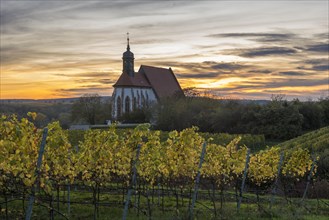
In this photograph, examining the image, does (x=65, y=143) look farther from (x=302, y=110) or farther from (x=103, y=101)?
(x=103, y=101)

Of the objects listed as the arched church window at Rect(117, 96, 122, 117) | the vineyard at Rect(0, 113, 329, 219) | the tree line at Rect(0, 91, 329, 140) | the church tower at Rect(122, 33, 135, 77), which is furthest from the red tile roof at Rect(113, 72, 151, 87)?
the vineyard at Rect(0, 113, 329, 219)

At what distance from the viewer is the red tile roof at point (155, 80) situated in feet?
253

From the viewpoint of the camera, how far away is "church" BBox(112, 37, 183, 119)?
7650 centimetres

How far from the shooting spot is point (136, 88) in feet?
254

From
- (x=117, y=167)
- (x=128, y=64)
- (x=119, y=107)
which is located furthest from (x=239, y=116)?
(x=117, y=167)

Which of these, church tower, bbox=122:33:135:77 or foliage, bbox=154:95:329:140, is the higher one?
church tower, bbox=122:33:135:77

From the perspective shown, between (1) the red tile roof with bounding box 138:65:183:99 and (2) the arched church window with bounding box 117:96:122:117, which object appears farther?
(1) the red tile roof with bounding box 138:65:183:99

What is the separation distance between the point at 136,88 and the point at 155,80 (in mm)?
5664

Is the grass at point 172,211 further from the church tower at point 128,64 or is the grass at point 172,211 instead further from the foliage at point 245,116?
the church tower at point 128,64

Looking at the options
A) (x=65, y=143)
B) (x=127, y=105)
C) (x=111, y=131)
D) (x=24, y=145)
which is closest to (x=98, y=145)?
(x=111, y=131)

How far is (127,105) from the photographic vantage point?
76750 millimetres

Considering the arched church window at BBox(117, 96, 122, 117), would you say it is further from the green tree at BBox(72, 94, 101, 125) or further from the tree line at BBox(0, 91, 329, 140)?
the tree line at BBox(0, 91, 329, 140)

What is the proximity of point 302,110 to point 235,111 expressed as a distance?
9329 millimetres

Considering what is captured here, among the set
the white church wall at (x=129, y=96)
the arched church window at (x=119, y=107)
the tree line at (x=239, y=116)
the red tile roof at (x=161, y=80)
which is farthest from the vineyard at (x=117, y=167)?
the red tile roof at (x=161, y=80)
